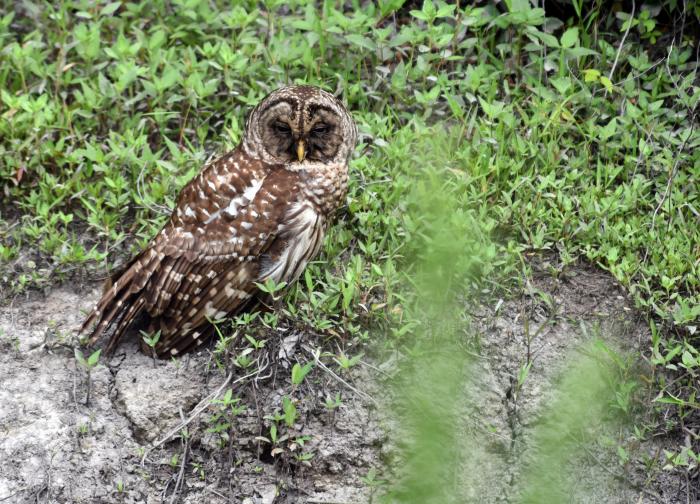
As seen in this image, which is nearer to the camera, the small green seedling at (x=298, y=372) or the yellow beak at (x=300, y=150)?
the small green seedling at (x=298, y=372)

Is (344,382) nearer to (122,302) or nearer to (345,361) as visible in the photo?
(345,361)

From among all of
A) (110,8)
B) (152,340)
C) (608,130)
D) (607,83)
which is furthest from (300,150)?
(110,8)

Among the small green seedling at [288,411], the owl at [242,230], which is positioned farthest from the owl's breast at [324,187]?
the small green seedling at [288,411]

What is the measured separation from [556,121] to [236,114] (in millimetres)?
1592

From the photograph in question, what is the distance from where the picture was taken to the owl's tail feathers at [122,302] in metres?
3.68

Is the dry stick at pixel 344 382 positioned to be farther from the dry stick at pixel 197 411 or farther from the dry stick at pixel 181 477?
the dry stick at pixel 181 477

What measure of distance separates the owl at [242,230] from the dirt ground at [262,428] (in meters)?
0.21

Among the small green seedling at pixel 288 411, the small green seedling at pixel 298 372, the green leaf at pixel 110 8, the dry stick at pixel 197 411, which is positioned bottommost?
the dry stick at pixel 197 411

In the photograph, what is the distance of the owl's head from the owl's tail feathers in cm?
64

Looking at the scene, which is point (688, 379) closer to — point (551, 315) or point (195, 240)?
point (551, 315)

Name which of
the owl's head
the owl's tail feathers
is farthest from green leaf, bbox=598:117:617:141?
the owl's tail feathers

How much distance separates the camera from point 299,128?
143 inches

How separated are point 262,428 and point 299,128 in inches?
46.5

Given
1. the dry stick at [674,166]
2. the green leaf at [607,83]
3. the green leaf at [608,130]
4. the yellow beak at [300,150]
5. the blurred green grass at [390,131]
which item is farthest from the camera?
the green leaf at [607,83]
